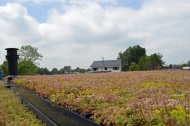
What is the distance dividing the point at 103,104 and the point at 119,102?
0.69 feet

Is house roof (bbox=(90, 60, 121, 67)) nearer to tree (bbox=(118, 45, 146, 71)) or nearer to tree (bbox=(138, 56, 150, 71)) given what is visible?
tree (bbox=(118, 45, 146, 71))

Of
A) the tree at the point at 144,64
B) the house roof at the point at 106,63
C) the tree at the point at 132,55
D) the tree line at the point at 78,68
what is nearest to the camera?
the tree line at the point at 78,68

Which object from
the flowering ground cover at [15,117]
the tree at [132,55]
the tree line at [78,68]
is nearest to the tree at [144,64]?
the tree line at [78,68]

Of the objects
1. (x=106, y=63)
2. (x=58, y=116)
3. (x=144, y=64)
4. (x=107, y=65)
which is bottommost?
(x=58, y=116)

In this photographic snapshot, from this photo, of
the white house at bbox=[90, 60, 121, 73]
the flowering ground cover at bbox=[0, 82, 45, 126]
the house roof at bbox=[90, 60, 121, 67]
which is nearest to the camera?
the flowering ground cover at bbox=[0, 82, 45, 126]

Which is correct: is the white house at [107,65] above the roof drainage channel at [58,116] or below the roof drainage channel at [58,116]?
above

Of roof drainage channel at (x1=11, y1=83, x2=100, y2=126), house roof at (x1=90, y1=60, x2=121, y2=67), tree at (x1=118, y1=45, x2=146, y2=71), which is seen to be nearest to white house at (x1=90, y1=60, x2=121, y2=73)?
house roof at (x1=90, y1=60, x2=121, y2=67)

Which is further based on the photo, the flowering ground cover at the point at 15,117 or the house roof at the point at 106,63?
the house roof at the point at 106,63

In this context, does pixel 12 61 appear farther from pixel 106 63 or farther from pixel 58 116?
pixel 106 63

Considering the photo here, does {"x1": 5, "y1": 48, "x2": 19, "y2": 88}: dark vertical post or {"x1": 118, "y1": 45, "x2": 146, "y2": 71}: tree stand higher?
{"x1": 118, "y1": 45, "x2": 146, "y2": 71}: tree

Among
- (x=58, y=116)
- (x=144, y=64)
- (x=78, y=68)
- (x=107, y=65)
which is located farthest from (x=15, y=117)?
(x=107, y=65)

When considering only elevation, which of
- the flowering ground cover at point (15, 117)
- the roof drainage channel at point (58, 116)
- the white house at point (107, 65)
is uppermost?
the white house at point (107, 65)

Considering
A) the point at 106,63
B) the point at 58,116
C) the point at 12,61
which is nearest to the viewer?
the point at 58,116

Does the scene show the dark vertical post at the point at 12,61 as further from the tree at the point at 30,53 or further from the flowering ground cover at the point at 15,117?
the tree at the point at 30,53
